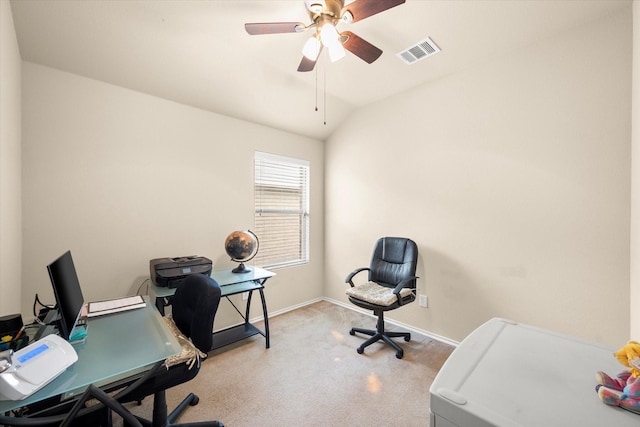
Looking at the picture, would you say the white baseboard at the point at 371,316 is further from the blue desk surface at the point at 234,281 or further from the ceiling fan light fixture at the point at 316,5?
the ceiling fan light fixture at the point at 316,5

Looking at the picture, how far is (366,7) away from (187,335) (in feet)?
7.43

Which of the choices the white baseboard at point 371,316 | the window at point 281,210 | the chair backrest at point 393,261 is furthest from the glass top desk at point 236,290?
the chair backrest at point 393,261

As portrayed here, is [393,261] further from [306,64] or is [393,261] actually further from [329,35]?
[329,35]

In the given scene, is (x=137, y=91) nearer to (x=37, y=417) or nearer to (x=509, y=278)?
(x=37, y=417)

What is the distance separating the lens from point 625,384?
75 cm

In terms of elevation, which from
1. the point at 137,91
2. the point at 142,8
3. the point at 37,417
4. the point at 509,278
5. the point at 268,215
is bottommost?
the point at 37,417

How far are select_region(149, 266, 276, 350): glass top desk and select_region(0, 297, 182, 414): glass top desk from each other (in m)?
0.57

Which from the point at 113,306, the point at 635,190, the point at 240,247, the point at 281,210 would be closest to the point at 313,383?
the point at 240,247

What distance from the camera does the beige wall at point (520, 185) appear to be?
1.88 metres

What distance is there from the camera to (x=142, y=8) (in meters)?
1.82

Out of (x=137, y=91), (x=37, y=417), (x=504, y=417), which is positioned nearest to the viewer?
(x=504, y=417)

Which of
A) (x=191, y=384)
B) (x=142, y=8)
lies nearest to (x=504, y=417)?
(x=191, y=384)

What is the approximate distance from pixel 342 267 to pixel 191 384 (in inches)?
86.0

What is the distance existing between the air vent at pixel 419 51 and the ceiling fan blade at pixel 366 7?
0.89 m
